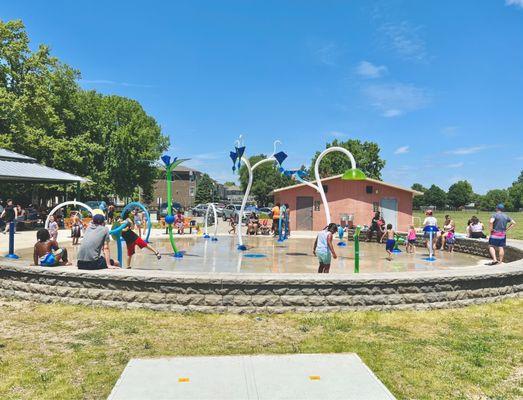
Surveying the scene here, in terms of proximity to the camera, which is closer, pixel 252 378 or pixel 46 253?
pixel 252 378

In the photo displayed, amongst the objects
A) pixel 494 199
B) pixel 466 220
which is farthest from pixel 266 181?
pixel 494 199

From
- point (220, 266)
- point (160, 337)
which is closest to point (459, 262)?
point (220, 266)

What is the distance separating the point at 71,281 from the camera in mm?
8305

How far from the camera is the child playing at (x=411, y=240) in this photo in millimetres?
16125

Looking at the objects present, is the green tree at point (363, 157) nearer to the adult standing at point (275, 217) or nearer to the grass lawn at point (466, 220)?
the grass lawn at point (466, 220)

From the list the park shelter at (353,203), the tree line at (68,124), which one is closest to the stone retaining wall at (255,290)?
the park shelter at (353,203)

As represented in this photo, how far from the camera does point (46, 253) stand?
30.8 feet

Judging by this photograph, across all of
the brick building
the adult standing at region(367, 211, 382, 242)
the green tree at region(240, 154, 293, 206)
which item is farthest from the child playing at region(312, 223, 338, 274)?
the brick building

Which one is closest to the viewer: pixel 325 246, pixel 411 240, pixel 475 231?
pixel 325 246

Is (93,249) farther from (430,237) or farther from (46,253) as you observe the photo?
(430,237)

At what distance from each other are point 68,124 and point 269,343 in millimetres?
40588

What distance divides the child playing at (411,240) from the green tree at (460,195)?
475 feet

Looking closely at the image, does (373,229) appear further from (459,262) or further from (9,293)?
(9,293)

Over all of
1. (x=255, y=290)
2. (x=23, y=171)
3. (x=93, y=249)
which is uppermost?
(x=23, y=171)
